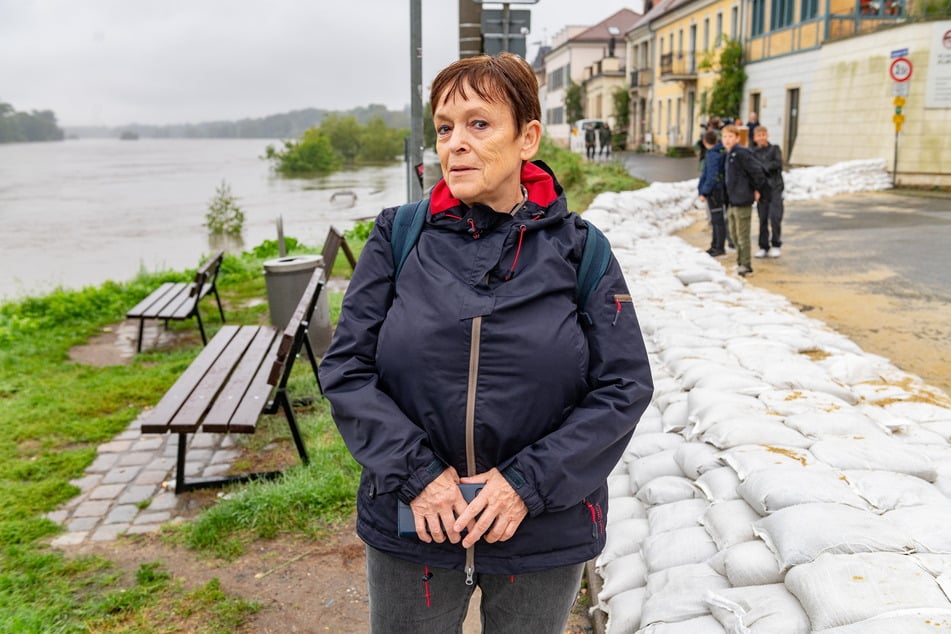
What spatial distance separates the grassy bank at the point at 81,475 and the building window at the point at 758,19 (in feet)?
82.8

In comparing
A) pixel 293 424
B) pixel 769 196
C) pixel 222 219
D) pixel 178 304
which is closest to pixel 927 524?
pixel 293 424

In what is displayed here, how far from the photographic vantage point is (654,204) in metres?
13.1

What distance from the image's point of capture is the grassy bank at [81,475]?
3.01 metres

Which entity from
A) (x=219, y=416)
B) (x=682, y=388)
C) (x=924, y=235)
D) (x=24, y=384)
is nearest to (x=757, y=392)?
(x=682, y=388)

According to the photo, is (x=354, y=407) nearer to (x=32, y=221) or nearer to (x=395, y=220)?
(x=395, y=220)

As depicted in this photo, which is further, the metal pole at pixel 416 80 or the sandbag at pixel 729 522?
the metal pole at pixel 416 80

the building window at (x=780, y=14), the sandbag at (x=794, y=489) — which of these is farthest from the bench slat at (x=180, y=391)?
the building window at (x=780, y=14)

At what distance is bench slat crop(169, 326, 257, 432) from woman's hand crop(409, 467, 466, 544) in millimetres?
2425

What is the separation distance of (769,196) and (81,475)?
8.25m

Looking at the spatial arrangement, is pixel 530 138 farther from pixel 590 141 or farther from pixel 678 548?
pixel 590 141

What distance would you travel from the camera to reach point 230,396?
418 cm

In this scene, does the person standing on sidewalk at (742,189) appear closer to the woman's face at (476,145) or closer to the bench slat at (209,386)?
the bench slat at (209,386)

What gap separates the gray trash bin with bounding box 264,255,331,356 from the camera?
650 cm

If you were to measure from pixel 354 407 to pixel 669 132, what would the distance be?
1586 inches
